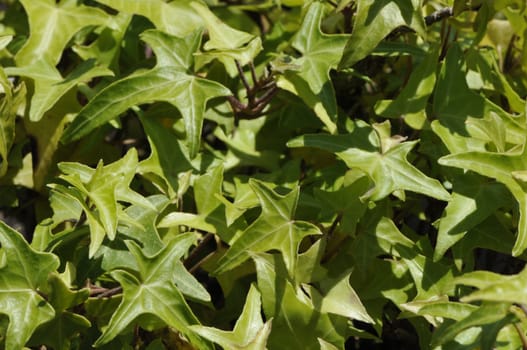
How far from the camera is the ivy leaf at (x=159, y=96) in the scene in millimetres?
1400

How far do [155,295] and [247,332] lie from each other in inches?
6.2

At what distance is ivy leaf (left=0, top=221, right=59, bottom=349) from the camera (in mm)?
1193

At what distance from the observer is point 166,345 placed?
1385mm

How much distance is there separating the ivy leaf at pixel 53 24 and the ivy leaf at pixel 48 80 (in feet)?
0.19

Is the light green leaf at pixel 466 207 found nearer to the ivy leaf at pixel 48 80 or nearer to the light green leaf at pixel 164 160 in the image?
the light green leaf at pixel 164 160

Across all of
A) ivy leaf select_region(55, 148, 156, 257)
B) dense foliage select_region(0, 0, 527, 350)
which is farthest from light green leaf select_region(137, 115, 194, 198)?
ivy leaf select_region(55, 148, 156, 257)

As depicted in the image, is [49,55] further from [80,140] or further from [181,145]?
[181,145]

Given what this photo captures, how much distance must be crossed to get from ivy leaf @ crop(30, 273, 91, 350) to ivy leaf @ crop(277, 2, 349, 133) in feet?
1.73

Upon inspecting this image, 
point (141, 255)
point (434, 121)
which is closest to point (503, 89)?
point (434, 121)

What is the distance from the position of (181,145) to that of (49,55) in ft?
1.11

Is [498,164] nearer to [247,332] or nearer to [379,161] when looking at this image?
[379,161]

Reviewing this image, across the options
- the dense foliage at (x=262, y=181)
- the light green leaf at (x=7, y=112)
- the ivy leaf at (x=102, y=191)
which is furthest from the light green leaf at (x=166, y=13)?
the ivy leaf at (x=102, y=191)

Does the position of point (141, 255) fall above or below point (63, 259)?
above

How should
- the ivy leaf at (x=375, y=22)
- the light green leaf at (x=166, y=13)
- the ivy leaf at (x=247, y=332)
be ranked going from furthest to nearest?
the light green leaf at (x=166, y=13) < the ivy leaf at (x=375, y=22) < the ivy leaf at (x=247, y=332)
